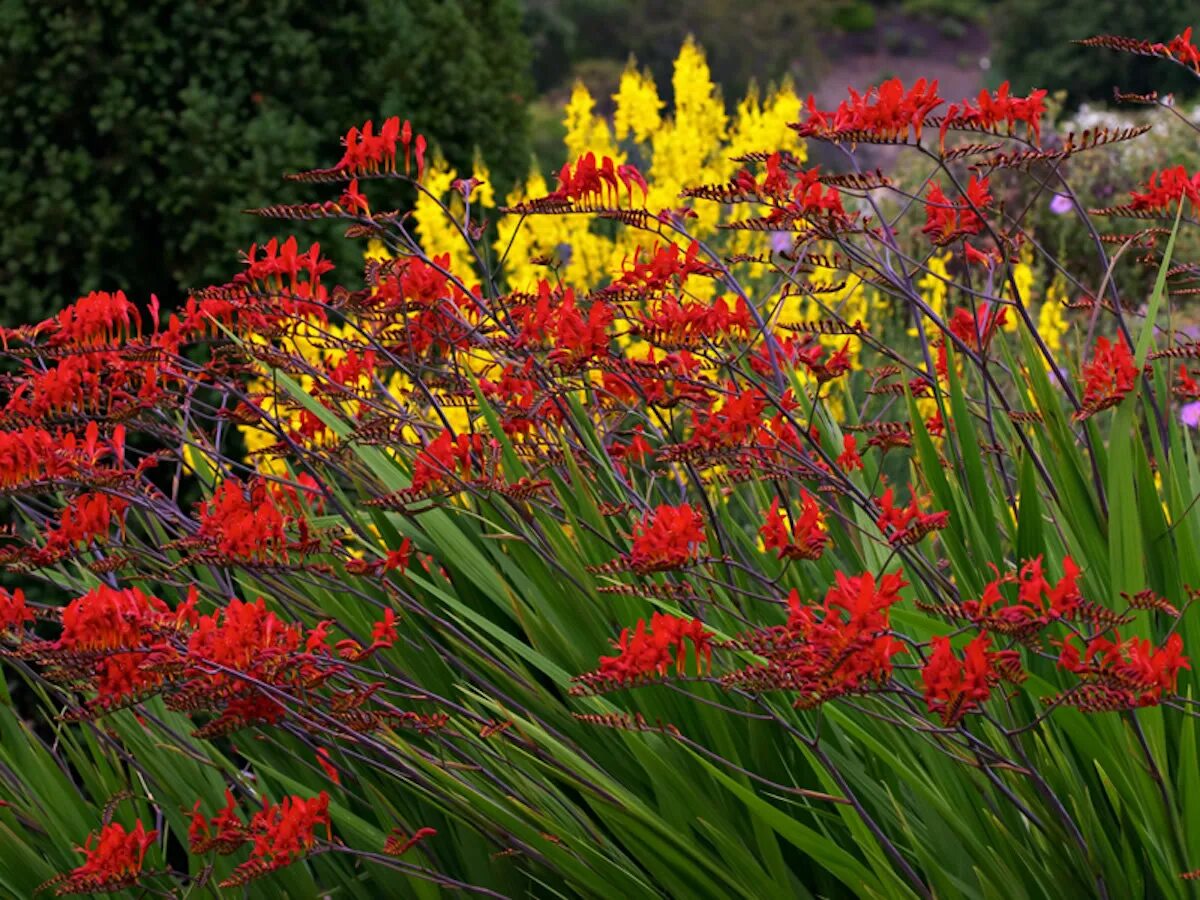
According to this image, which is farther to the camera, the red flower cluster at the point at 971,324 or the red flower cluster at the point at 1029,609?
the red flower cluster at the point at 971,324

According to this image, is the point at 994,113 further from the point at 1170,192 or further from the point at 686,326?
the point at 686,326

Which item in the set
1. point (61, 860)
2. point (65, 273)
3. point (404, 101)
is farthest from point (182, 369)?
point (404, 101)

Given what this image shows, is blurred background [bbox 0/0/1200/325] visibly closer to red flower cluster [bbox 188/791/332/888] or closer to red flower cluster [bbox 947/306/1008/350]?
red flower cluster [bbox 947/306/1008/350]

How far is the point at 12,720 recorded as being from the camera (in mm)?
2383

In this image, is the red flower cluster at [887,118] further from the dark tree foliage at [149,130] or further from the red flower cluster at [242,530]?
the dark tree foliage at [149,130]

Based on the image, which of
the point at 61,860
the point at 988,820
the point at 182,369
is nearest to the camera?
the point at 988,820

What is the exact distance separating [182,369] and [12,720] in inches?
32.6

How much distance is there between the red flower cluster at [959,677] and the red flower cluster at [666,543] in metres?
0.32

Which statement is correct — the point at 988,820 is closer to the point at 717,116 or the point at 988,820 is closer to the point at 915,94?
the point at 915,94

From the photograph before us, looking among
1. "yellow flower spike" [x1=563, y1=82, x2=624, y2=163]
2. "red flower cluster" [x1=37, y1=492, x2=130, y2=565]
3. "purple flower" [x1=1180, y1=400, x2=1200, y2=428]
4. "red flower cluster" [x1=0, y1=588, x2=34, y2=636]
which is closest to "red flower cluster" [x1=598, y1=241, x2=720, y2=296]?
"red flower cluster" [x1=37, y1=492, x2=130, y2=565]

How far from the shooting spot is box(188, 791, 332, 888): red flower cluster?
1809 millimetres

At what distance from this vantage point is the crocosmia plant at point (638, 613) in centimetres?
179

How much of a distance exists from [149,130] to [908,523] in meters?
4.29

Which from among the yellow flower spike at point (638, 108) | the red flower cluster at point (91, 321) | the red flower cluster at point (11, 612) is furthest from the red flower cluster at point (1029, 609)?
Answer: the yellow flower spike at point (638, 108)
